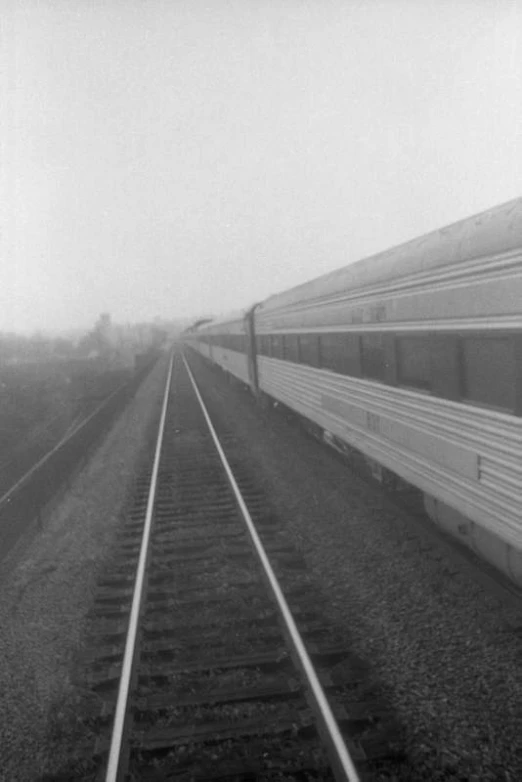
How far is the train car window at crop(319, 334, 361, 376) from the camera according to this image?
28.6 ft

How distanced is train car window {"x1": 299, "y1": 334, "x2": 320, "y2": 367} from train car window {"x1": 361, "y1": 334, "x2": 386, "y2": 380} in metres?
2.71

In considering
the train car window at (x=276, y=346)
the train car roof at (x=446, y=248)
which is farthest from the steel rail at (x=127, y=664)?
the train car window at (x=276, y=346)

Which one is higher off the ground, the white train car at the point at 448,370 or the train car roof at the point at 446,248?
the train car roof at the point at 446,248

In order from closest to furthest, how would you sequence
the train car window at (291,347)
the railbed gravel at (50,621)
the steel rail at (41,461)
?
the railbed gravel at (50,621), the steel rail at (41,461), the train car window at (291,347)

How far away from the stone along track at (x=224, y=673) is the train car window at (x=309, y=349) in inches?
142

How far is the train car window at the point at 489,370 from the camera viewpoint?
188 inches

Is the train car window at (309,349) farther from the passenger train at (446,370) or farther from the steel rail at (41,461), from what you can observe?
the steel rail at (41,461)

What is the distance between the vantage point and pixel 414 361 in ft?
21.8

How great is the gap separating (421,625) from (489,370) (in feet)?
7.21

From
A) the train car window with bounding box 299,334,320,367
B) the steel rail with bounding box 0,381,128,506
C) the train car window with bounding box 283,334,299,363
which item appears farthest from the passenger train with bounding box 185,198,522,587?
the steel rail with bounding box 0,381,128,506

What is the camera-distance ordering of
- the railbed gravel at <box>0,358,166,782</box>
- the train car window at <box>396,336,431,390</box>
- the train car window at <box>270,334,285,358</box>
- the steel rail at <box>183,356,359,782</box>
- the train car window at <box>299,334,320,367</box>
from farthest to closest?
the train car window at <box>270,334,285,358</box> < the train car window at <box>299,334,320,367</box> < the train car window at <box>396,336,431,390</box> < the railbed gravel at <box>0,358,166,782</box> < the steel rail at <box>183,356,359,782</box>

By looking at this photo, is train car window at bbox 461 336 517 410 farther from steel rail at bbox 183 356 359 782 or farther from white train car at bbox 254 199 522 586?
steel rail at bbox 183 356 359 782

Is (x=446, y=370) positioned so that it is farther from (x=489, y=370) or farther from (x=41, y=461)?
(x=41, y=461)

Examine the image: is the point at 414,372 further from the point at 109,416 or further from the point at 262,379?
the point at 109,416
